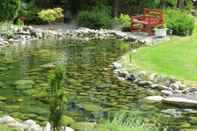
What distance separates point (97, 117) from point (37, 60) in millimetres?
9153

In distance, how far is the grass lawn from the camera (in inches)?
830

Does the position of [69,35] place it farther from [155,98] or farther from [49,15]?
[155,98]

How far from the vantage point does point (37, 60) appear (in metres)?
24.1

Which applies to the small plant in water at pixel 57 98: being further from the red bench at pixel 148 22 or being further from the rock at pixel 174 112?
the red bench at pixel 148 22

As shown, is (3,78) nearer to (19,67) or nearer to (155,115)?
(19,67)

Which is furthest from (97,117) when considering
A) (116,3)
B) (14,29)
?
(116,3)

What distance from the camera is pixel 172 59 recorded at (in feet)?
79.2

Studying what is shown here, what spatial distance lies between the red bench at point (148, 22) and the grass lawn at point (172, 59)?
179 inches

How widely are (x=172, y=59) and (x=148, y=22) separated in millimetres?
11573

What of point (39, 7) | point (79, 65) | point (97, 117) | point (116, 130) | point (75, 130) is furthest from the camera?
point (39, 7)

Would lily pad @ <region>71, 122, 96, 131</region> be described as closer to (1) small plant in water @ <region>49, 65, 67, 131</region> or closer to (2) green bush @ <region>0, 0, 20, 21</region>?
(1) small plant in water @ <region>49, 65, 67, 131</region>

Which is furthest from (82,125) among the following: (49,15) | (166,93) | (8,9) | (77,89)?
(49,15)

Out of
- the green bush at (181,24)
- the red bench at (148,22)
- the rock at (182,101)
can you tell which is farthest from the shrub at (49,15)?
the rock at (182,101)

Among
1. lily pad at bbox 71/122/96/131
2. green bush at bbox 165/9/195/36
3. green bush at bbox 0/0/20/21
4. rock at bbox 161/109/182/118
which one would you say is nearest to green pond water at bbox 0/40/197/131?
rock at bbox 161/109/182/118
